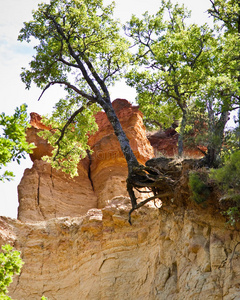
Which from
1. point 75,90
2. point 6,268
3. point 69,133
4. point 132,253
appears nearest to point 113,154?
point 69,133

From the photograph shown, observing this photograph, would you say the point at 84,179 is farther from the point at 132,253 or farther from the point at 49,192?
the point at 132,253

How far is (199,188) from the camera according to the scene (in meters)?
17.6

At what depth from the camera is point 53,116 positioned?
2527 centimetres

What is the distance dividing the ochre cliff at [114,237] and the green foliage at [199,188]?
8.2 inches

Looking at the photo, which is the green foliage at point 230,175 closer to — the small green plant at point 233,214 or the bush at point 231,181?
the bush at point 231,181

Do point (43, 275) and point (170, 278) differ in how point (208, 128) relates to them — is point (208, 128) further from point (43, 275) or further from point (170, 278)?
point (43, 275)

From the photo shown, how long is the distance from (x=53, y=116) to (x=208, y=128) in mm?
8217

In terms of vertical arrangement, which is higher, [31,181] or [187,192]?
[31,181]

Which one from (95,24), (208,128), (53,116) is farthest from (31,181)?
(208,128)

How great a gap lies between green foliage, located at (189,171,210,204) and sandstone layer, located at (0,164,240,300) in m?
0.38

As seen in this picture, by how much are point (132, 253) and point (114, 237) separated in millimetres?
1093

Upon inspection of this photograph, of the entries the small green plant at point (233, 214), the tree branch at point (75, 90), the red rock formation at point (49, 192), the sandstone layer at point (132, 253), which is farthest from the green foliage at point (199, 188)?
the red rock formation at point (49, 192)

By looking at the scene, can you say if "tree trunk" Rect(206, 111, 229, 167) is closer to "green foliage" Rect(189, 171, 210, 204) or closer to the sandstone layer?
the sandstone layer

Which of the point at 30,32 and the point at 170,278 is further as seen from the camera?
the point at 30,32
